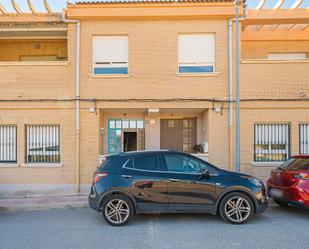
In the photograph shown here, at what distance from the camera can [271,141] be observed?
943 cm

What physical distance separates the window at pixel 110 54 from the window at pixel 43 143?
2645mm

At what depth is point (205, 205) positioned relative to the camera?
6004 mm

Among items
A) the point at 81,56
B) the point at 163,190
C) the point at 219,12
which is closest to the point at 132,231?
the point at 163,190

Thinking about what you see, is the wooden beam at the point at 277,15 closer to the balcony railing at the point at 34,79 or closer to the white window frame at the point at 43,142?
the balcony railing at the point at 34,79

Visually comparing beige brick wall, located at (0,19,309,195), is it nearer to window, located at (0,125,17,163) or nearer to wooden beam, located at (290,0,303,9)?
window, located at (0,125,17,163)

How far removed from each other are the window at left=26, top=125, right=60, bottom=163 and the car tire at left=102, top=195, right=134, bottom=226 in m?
4.15

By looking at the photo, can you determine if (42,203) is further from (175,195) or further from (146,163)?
(175,195)

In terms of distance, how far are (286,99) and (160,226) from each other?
631 centimetres

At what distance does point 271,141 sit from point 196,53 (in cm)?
407

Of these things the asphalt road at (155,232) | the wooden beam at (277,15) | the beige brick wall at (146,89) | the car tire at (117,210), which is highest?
the wooden beam at (277,15)

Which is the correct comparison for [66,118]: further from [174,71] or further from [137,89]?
[174,71]

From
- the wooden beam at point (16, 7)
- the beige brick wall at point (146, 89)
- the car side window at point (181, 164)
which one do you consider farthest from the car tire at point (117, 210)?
the wooden beam at point (16, 7)

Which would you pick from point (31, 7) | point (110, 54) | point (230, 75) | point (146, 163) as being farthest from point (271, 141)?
point (31, 7)

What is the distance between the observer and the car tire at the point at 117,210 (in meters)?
5.95
